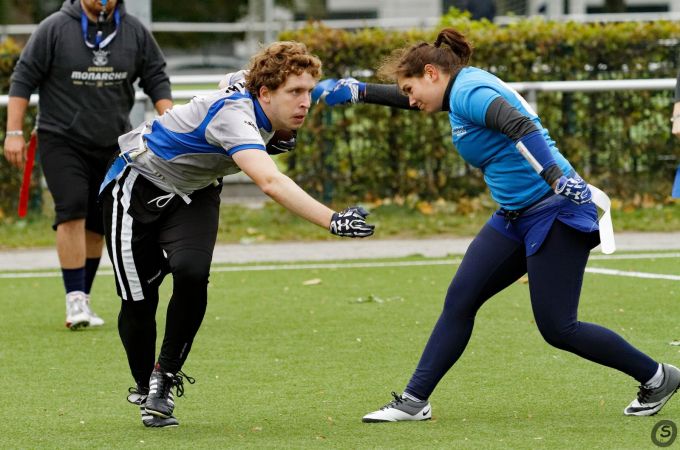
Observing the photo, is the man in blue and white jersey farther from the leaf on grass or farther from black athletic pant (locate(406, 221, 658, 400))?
the leaf on grass

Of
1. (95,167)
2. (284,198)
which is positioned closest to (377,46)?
(95,167)

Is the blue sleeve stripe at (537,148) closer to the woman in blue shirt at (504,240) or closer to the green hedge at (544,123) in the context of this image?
the woman in blue shirt at (504,240)

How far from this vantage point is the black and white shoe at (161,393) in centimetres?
589

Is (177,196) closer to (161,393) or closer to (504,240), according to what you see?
(161,393)

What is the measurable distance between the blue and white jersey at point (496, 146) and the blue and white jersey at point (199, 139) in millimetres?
776

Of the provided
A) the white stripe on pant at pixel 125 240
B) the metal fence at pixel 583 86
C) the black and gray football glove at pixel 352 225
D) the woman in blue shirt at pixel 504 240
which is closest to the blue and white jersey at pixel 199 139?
the white stripe on pant at pixel 125 240

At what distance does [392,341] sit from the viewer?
8.05m

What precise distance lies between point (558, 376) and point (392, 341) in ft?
4.76

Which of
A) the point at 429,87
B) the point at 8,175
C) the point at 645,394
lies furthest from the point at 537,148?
the point at 8,175

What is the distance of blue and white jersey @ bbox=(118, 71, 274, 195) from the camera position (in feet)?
17.9

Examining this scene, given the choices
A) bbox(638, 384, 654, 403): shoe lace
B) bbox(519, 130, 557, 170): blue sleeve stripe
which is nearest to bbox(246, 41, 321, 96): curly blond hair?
bbox(519, 130, 557, 170): blue sleeve stripe

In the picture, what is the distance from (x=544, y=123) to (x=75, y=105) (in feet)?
20.0

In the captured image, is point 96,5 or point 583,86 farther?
point 583,86

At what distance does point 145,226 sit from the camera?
233 inches
